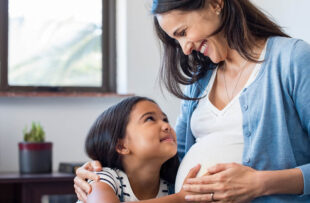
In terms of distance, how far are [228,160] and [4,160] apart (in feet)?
6.05

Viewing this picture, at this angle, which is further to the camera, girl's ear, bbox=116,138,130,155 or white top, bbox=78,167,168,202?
girl's ear, bbox=116,138,130,155

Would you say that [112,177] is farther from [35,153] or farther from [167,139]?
[35,153]

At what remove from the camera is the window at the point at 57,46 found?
10.0 ft

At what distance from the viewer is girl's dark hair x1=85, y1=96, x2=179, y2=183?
5.14 feet

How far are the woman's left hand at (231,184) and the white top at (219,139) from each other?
0.09 metres

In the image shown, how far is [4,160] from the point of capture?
2.87 m

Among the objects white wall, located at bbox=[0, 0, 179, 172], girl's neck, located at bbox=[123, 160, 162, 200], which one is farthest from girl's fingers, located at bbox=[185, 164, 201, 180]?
white wall, located at bbox=[0, 0, 179, 172]

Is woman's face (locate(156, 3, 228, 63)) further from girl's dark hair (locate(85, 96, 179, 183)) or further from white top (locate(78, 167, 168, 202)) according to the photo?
white top (locate(78, 167, 168, 202))

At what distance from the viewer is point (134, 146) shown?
5.08 ft

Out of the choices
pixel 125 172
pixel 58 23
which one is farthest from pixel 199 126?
pixel 58 23

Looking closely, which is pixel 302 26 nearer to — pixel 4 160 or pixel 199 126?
pixel 199 126

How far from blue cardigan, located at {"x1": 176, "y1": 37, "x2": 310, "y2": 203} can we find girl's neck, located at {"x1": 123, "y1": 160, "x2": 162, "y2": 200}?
13.3 inches

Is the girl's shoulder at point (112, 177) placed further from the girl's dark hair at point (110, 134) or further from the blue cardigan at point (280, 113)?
the blue cardigan at point (280, 113)

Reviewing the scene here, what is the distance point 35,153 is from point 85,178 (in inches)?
50.1
